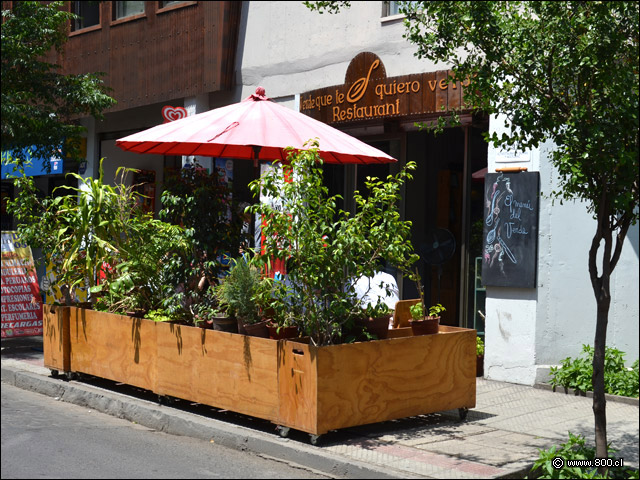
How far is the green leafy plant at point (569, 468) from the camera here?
582 cm

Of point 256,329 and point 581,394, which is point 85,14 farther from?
point 581,394

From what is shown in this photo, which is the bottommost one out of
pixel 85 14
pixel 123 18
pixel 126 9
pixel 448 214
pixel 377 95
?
pixel 448 214

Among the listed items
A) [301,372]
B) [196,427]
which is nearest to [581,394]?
[301,372]

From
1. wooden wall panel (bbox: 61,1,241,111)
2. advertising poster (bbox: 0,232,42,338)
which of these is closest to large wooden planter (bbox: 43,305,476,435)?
advertising poster (bbox: 0,232,42,338)

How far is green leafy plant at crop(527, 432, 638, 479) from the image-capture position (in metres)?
5.82

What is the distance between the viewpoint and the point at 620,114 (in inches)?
222

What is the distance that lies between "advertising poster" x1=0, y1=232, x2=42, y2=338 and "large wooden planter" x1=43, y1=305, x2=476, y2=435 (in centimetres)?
411

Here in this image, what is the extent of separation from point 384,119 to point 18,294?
18.8 feet

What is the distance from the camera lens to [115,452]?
22.0 feet

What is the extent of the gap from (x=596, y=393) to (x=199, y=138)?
4139 millimetres

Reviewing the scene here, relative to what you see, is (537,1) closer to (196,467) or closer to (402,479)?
(402,479)

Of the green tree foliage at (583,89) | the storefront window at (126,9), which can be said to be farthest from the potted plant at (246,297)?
the storefront window at (126,9)

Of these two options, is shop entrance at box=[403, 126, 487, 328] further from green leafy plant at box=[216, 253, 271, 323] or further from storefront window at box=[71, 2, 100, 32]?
storefront window at box=[71, 2, 100, 32]

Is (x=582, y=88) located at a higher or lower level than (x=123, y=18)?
lower
